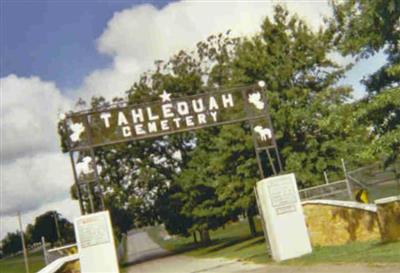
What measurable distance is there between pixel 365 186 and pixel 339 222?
1879 millimetres

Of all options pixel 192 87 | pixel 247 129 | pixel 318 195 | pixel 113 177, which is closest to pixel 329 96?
pixel 247 129

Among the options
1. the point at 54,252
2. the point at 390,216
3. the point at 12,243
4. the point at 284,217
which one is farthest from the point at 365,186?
the point at 12,243

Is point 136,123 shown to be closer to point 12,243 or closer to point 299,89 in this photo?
point 299,89

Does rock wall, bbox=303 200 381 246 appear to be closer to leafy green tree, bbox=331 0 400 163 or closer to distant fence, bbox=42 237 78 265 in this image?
leafy green tree, bbox=331 0 400 163

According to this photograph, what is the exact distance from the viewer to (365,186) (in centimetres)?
2156

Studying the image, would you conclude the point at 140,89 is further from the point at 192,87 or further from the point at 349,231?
the point at 349,231

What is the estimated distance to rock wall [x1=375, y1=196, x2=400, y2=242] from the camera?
50.8ft

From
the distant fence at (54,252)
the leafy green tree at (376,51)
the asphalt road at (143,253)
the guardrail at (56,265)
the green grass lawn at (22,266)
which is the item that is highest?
the leafy green tree at (376,51)

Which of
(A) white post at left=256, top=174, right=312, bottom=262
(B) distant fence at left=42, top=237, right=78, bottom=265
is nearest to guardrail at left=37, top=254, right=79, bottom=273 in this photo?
(B) distant fence at left=42, top=237, right=78, bottom=265

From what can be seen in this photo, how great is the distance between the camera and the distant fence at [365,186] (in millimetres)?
20750

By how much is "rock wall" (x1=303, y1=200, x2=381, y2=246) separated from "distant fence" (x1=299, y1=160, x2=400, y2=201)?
1.32 metres

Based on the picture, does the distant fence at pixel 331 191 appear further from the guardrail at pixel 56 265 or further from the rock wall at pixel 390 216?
the guardrail at pixel 56 265

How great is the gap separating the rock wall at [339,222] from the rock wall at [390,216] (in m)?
2.95

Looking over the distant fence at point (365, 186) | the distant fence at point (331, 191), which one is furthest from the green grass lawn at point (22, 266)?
the distant fence at point (365, 186)
